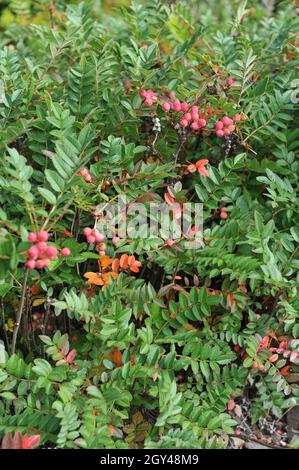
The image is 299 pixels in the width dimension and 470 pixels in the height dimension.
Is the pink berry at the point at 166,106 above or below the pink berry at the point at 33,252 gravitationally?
above

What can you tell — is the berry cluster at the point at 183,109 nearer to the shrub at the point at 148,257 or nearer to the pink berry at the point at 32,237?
the shrub at the point at 148,257

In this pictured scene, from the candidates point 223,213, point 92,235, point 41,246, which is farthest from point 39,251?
point 223,213

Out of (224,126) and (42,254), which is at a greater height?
(224,126)

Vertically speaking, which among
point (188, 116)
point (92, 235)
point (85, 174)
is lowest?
point (92, 235)

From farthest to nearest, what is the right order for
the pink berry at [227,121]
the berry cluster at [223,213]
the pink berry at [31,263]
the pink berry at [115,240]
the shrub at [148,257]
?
the berry cluster at [223,213] → the pink berry at [227,121] → the pink berry at [115,240] → the shrub at [148,257] → the pink berry at [31,263]

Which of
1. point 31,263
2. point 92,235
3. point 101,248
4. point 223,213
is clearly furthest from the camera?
point 223,213

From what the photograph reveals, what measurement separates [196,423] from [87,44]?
1355mm

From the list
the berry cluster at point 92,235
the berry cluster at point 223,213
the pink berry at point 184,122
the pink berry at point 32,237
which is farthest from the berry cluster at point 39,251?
the berry cluster at point 223,213

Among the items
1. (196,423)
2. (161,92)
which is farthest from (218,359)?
(161,92)

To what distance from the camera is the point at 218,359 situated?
5.47 feet

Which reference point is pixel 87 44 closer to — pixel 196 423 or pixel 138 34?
pixel 138 34

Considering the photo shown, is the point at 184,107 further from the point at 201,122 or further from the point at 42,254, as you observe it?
the point at 42,254

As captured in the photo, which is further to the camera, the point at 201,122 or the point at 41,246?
the point at 201,122

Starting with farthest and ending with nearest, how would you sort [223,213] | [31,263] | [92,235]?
[223,213] → [92,235] → [31,263]
